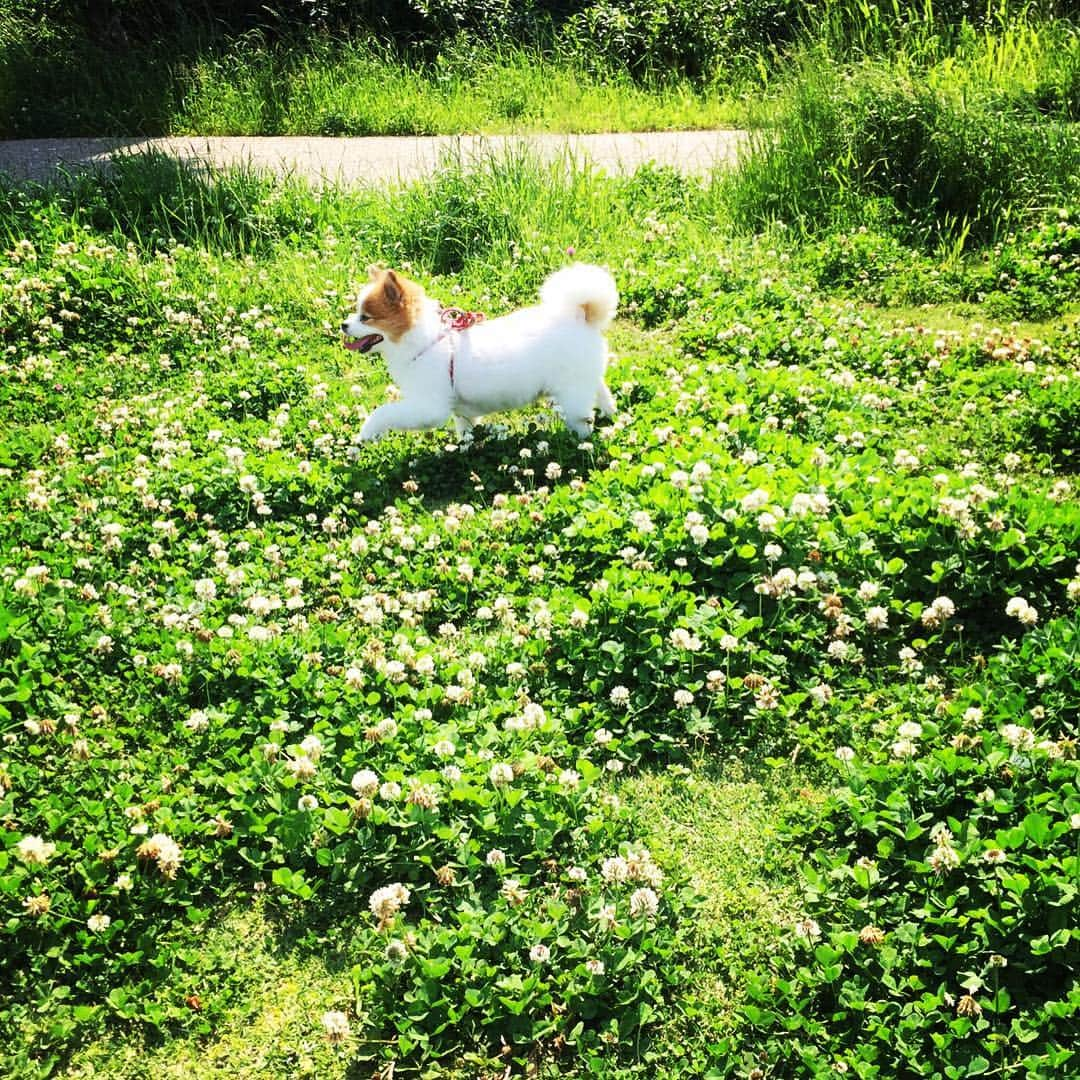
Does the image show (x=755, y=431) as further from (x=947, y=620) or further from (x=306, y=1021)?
(x=306, y=1021)

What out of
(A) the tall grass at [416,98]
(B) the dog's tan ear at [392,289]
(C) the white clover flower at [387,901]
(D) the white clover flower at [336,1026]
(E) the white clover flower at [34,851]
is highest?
(A) the tall grass at [416,98]

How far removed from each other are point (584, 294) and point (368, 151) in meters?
7.12

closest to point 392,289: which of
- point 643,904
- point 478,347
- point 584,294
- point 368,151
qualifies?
point 478,347

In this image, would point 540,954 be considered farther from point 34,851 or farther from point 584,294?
point 584,294

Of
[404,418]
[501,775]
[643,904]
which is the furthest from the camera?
[404,418]

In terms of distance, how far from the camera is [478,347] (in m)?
5.98

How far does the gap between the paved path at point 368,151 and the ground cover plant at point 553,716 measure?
386 cm

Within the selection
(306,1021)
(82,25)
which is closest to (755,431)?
(306,1021)

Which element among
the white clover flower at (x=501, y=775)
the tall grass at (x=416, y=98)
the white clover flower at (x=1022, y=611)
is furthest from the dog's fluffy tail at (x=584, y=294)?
the tall grass at (x=416, y=98)

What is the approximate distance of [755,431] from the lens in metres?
6.01

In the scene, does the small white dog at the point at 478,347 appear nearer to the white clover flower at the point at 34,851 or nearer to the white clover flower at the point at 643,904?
the white clover flower at the point at 34,851

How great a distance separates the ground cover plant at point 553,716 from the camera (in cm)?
321

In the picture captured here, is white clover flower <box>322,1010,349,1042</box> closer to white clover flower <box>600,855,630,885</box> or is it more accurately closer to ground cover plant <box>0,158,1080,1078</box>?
ground cover plant <box>0,158,1080,1078</box>

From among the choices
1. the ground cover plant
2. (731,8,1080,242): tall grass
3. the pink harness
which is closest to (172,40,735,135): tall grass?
(731,8,1080,242): tall grass
